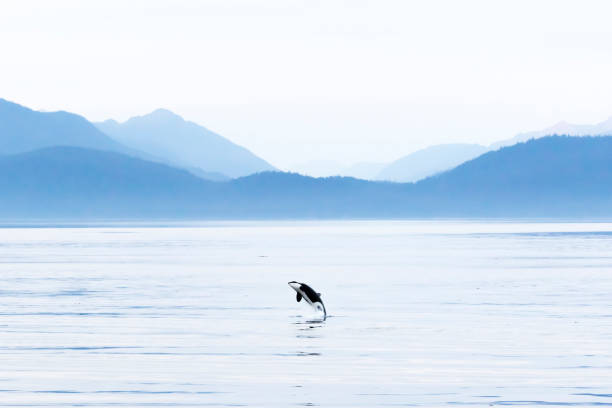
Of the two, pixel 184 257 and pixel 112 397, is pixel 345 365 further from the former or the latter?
pixel 184 257

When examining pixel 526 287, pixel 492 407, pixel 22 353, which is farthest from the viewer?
pixel 526 287

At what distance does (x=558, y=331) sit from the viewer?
27.7 metres

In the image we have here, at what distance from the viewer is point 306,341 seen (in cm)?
2611

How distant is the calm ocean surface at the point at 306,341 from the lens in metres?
19.0

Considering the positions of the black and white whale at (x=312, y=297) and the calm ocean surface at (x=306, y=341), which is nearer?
the calm ocean surface at (x=306, y=341)

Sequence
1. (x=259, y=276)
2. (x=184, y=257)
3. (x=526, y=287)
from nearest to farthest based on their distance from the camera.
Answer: (x=526, y=287), (x=259, y=276), (x=184, y=257)

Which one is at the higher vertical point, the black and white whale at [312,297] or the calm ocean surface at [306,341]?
the black and white whale at [312,297]

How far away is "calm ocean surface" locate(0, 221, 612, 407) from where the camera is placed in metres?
19.0

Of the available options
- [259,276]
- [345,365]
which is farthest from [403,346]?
[259,276]

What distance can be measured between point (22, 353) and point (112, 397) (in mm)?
5815

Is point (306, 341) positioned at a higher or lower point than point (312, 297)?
lower

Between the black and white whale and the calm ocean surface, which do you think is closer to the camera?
the calm ocean surface

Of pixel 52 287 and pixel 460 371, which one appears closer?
pixel 460 371

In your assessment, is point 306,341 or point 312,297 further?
point 312,297
